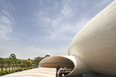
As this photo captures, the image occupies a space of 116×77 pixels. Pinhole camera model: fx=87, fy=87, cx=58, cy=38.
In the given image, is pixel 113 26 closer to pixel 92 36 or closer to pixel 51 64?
pixel 92 36

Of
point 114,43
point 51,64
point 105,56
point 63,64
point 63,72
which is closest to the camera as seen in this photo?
point 114,43

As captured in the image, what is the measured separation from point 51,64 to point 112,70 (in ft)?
79.7

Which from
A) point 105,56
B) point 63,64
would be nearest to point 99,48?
point 105,56

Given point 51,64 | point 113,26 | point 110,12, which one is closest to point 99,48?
point 113,26

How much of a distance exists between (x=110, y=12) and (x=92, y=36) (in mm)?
3464

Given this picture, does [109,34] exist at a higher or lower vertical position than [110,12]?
lower

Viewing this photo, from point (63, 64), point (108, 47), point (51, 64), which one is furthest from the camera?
point (51, 64)

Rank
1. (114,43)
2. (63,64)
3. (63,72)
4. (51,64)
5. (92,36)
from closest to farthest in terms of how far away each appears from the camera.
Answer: (114,43) → (92,36) → (63,72) → (63,64) → (51,64)

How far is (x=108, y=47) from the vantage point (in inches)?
371

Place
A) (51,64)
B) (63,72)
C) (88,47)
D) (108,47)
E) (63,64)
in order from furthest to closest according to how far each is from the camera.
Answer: (51,64), (63,64), (63,72), (88,47), (108,47)

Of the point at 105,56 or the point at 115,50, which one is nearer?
the point at 115,50

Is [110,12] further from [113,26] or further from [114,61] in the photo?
[114,61]

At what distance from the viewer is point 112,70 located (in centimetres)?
1056

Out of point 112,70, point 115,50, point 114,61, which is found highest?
point 115,50
